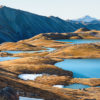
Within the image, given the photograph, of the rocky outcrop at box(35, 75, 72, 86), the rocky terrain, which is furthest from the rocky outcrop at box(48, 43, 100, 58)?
the rocky outcrop at box(35, 75, 72, 86)

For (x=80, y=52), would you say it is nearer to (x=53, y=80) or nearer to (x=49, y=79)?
(x=49, y=79)

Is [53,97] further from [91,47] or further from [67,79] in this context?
[91,47]

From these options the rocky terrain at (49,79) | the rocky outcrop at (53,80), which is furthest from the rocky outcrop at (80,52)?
the rocky outcrop at (53,80)

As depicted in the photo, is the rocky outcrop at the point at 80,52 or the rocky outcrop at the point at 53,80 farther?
the rocky outcrop at the point at 80,52

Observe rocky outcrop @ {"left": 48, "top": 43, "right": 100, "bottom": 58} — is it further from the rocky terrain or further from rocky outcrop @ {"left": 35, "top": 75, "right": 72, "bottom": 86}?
rocky outcrop @ {"left": 35, "top": 75, "right": 72, "bottom": 86}

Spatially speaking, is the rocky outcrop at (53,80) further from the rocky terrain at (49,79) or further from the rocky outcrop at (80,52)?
the rocky outcrop at (80,52)

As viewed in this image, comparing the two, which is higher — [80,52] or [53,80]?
[53,80]

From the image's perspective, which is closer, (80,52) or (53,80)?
(53,80)

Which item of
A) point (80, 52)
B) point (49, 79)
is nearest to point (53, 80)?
point (49, 79)

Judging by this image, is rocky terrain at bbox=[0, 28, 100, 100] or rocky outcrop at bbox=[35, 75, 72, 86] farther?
rocky outcrop at bbox=[35, 75, 72, 86]

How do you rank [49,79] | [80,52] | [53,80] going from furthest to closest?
[80,52] → [49,79] → [53,80]

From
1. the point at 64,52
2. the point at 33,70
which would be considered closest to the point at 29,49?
the point at 64,52

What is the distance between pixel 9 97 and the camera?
87.5 ft

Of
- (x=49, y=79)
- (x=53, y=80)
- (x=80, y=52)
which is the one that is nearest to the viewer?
(x=53, y=80)
